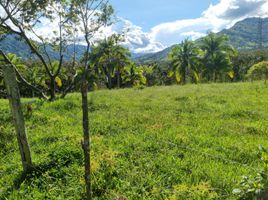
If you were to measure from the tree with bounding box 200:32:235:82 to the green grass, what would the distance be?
41.3 metres

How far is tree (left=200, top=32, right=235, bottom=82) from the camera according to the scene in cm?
5344

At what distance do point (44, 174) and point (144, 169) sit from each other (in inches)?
84.0

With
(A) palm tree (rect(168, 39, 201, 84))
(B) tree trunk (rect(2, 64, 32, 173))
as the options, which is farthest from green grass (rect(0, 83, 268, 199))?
(A) palm tree (rect(168, 39, 201, 84))

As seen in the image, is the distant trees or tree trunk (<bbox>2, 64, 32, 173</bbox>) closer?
tree trunk (<bbox>2, 64, 32, 173</bbox>)

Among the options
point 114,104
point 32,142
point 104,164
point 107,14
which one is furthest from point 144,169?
point 107,14

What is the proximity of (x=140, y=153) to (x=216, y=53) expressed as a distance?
160 ft

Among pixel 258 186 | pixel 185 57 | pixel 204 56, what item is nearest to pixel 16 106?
pixel 258 186

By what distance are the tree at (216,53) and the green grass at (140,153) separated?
41252mm

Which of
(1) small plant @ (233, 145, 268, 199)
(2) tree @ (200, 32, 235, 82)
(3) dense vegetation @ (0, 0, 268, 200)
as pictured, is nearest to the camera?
(1) small plant @ (233, 145, 268, 199)

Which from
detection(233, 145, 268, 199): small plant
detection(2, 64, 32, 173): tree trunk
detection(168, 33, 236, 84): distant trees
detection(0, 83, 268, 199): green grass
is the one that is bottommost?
detection(0, 83, 268, 199): green grass

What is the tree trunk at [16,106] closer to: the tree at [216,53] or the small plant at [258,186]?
Result: the small plant at [258,186]

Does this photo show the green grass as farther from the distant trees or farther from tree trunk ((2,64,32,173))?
the distant trees

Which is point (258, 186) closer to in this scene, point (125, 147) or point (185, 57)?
point (125, 147)

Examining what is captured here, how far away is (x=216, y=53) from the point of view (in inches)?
2112
